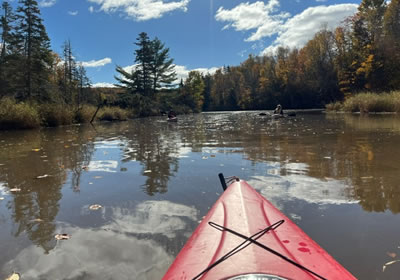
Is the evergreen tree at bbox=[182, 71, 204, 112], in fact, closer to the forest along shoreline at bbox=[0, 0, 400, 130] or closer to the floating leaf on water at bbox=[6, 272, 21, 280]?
the forest along shoreline at bbox=[0, 0, 400, 130]

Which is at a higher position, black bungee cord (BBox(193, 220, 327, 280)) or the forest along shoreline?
the forest along shoreline

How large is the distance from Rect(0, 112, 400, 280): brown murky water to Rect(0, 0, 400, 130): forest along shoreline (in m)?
15.8

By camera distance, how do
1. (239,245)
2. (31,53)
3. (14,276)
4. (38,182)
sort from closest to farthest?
(239,245)
(14,276)
(38,182)
(31,53)

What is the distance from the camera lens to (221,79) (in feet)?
303

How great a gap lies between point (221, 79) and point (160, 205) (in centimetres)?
9089

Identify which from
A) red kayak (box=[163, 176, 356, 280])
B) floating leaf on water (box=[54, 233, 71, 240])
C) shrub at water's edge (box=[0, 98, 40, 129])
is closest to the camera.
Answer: red kayak (box=[163, 176, 356, 280])

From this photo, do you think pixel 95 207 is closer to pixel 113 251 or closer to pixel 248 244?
pixel 113 251

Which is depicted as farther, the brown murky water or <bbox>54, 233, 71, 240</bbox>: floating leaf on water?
<bbox>54, 233, 71, 240</bbox>: floating leaf on water

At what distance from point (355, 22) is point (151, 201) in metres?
50.3

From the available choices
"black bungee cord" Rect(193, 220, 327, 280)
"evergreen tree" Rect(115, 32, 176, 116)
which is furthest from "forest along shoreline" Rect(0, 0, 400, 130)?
"black bungee cord" Rect(193, 220, 327, 280)

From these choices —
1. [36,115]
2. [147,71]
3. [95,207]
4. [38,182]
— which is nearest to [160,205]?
[95,207]

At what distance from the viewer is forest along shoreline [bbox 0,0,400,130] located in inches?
1037

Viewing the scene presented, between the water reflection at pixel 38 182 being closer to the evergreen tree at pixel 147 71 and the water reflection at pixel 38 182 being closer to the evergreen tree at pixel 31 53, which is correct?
the evergreen tree at pixel 31 53

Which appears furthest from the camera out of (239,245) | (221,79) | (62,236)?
(221,79)
